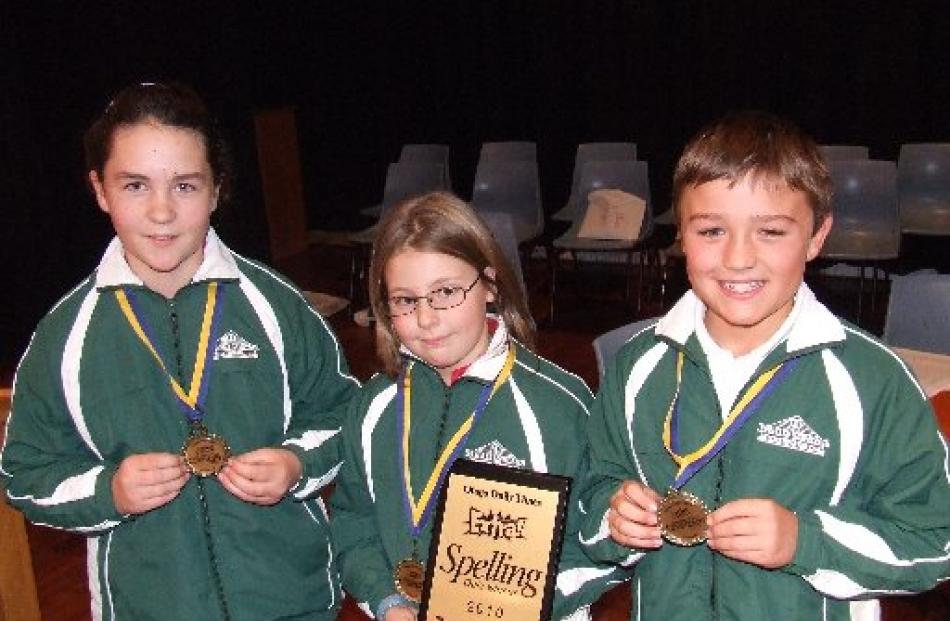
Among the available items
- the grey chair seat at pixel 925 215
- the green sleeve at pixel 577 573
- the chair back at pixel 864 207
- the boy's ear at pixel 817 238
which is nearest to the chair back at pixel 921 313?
the boy's ear at pixel 817 238

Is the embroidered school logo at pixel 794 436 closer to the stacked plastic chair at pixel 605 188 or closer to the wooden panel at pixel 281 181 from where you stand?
the stacked plastic chair at pixel 605 188

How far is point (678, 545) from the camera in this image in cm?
158

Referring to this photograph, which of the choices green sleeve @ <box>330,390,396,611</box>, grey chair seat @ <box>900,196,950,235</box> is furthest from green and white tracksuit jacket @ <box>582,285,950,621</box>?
grey chair seat @ <box>900,196,950,235</box>

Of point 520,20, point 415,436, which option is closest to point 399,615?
point 415,436

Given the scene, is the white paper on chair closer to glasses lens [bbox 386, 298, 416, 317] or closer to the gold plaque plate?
glasses lens [bbox 386, 298, 416, 317]

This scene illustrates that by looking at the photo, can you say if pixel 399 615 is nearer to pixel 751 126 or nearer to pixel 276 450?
pixel 276 450

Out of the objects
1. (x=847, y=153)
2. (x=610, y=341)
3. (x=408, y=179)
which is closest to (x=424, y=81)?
(x=408, y=179)

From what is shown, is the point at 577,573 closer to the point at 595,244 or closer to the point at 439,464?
the point at 439,464

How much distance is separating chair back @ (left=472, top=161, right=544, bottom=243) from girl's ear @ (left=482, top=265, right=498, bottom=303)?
5.37 metres

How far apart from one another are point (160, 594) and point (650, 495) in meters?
0.96

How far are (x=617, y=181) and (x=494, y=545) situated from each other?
546cm

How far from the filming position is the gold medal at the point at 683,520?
1.49 meters

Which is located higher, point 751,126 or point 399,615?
point 751,126

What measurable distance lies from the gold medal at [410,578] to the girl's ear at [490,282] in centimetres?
54
